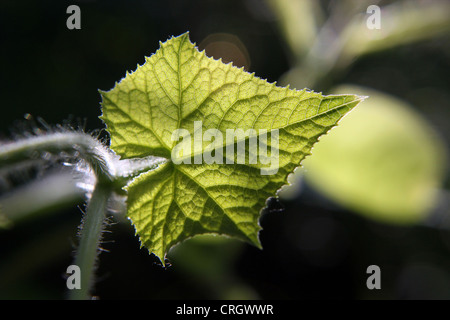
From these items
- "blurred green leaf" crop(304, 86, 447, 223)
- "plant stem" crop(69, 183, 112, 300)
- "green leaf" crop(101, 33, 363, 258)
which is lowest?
"plant stem" crop(69, 183, 112, 300)

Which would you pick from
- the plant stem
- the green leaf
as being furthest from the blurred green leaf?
the plant stem

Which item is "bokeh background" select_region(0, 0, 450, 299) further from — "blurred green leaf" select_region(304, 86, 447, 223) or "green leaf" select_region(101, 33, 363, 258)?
"green leaf" select_region(101, 33, 363, 258)

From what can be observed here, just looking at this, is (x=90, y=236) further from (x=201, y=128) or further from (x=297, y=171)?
(x=297, y=171)

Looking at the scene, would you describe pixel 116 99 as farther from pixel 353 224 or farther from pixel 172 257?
pixel 353 224

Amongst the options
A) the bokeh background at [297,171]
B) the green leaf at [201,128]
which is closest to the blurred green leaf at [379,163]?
the bokeh background at [297,171]

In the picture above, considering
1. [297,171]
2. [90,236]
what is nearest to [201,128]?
[90,236]
